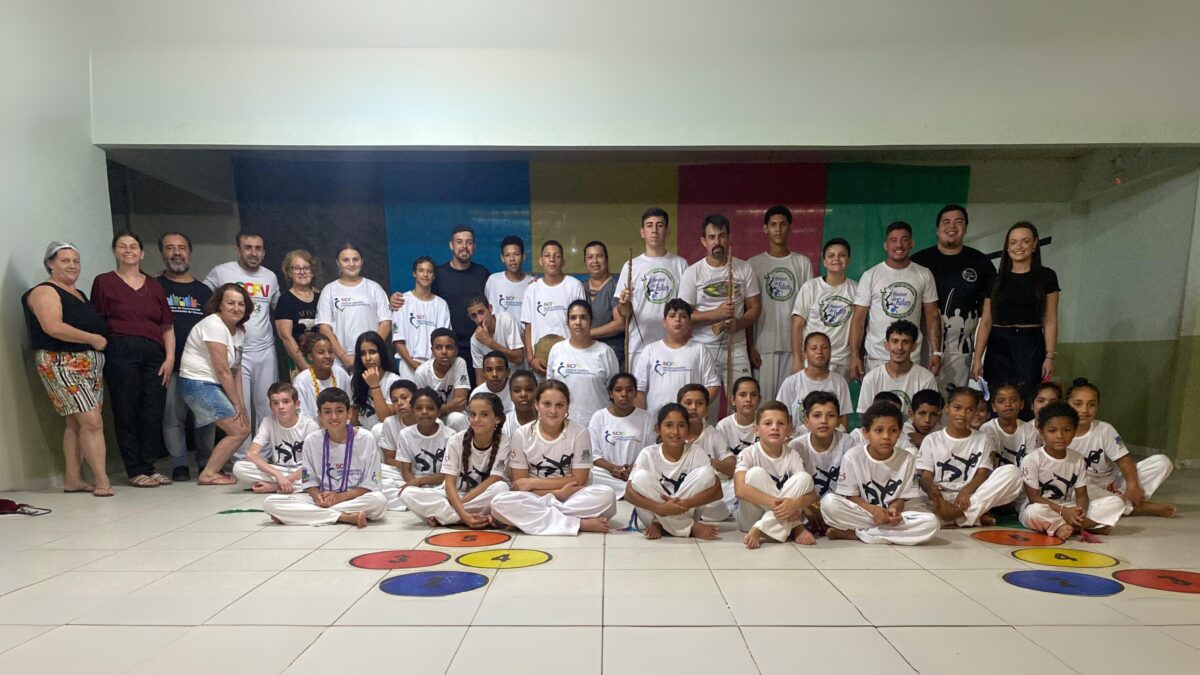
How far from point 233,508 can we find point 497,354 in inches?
77.4

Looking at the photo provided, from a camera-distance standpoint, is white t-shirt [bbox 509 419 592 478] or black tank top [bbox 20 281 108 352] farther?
black tank top [bbox 20 281 108 352]

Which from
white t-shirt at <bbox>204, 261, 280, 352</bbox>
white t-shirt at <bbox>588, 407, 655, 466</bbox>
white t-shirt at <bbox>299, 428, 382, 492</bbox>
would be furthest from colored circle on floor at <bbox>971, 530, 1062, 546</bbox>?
white t-shirt at <bbox>204, 261, 280, 352</bbox>

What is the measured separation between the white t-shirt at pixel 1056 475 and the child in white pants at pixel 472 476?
297 centimetres

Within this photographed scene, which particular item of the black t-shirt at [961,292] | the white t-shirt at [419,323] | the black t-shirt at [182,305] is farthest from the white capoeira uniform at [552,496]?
the black t-shirt at [182,305]

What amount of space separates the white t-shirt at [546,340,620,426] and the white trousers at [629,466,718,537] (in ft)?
3.72

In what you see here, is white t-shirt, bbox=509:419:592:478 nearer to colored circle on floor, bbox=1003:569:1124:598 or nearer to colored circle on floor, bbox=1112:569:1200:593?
colored circle on floor, bbox=1003:569:1124:598

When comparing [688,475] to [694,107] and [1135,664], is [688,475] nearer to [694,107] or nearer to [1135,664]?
[1135,664]

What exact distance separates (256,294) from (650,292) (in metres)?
3.29

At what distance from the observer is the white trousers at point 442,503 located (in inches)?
152

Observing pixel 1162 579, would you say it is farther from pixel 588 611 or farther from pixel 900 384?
pixel 588 611

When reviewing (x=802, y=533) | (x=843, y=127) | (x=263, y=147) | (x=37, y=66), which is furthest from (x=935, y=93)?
(x=37, y=66)

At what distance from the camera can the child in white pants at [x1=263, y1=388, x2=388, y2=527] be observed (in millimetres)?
4020

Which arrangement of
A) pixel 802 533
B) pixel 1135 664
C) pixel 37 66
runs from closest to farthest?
pixel 1135 664 → pixel 802 533 → pixel 37 66

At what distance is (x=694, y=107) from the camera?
221 inches
